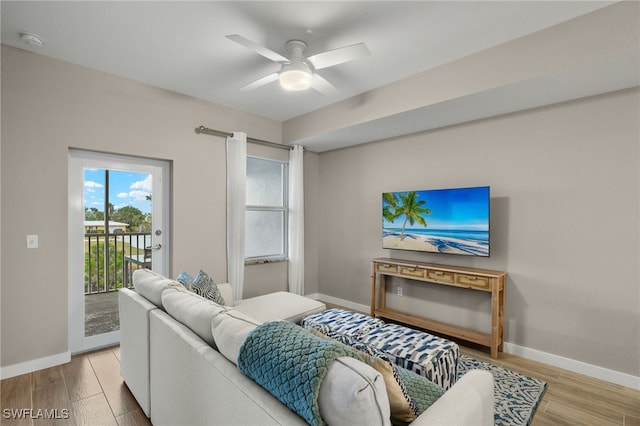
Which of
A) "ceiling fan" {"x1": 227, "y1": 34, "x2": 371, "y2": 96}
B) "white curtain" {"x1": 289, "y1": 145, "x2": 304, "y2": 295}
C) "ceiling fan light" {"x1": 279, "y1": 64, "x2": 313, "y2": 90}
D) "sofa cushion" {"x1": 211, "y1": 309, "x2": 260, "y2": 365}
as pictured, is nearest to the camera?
"sofa cushion" {"x1": 211, "y1": 309, "x2": 260, "y2": 365}

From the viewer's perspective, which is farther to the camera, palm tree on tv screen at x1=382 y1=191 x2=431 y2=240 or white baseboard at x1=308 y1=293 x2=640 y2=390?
palm tree on tv screen at x1=382 y1=191 x2=431 y2=240

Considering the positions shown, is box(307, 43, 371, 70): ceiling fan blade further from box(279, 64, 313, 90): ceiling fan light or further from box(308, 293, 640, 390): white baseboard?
box(308, 293, 640, 390): white baseboard

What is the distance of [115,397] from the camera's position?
7.27 ft

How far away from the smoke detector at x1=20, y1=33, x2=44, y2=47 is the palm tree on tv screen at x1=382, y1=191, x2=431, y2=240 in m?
3.51

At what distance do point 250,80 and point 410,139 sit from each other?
200 cm

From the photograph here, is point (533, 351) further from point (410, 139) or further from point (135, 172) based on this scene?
point (135, 172)

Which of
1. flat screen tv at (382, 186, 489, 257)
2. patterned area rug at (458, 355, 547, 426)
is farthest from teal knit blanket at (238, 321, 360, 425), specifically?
flat screen tv at (382, 186, 489, 257)

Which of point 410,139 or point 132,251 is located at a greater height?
point 410,139

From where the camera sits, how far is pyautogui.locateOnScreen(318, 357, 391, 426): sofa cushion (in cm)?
88

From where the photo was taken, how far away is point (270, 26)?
7.32ft

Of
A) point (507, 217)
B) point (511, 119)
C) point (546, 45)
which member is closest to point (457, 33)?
point (546, 45)

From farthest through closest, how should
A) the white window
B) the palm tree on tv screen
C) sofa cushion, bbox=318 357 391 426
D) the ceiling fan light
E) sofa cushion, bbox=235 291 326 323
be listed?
the white window, the palm tree on tv screen, sofa cushion, bbox=235 291 326 323, the ceiling fan light, sofa cushion, bbox=318 357 391 426

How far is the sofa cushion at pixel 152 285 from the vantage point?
2.01 metres

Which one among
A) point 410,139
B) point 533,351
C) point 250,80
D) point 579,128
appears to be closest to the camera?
point 579,128
